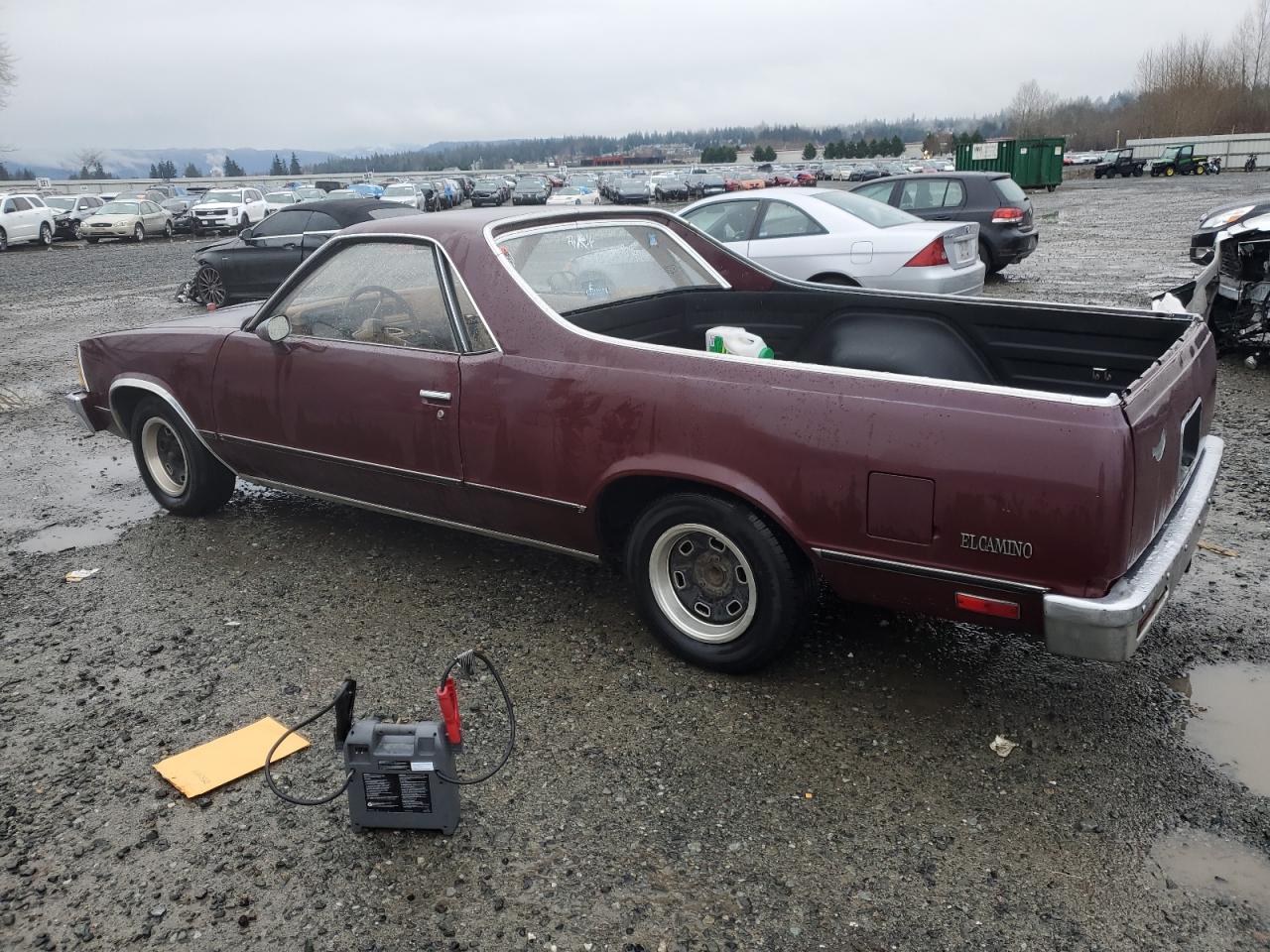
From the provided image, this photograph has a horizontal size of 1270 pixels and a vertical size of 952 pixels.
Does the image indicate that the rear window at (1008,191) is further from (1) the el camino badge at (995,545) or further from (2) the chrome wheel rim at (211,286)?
(1) the el camino badge at (995,545)

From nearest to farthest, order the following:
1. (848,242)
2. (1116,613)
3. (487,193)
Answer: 1. (1116,613)
2. (848,242)
3. (487,193)

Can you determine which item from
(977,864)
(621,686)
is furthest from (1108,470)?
(621,686)

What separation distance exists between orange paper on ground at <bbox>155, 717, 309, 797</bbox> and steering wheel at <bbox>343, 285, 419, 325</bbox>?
1.83 m

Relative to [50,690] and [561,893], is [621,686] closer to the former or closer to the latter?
[561,893]

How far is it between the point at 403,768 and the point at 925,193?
12418 mm

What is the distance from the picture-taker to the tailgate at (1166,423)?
9.50ft

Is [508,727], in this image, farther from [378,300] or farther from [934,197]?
[934,197]

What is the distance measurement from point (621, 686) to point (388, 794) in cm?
105

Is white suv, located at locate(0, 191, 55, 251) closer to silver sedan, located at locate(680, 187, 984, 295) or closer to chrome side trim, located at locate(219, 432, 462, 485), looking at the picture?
silver sedan, located at locate(680, 187, 984, 295)

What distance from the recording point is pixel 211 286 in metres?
14.2

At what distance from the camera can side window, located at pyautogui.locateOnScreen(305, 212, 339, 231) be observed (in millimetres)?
13862

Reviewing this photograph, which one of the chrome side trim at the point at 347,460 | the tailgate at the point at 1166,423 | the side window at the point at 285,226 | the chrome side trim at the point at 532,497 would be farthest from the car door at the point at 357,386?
the side window at the point at 285,226

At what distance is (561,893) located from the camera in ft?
8.73

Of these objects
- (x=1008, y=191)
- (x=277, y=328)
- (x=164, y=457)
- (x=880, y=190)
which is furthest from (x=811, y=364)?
(x=1008, y=191)
